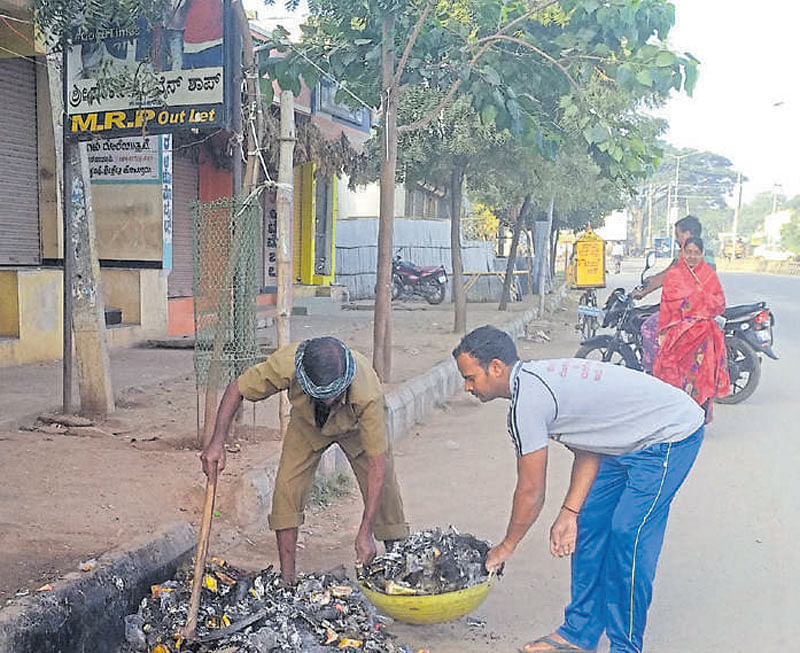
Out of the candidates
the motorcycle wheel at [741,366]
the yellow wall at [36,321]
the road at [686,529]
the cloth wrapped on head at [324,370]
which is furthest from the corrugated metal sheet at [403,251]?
the cloth wrapped on head at [324,370]

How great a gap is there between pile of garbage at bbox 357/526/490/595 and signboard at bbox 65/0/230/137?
3.13 meters

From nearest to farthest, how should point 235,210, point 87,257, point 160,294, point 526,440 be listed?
point 526,440 < point 235,210 < point 87,257 < point 160,294

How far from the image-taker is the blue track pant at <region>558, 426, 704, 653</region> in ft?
10.5

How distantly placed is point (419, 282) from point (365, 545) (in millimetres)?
18259

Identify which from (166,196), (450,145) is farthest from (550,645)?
(450,145)

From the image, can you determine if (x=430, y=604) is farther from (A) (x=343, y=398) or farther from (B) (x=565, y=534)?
(A) (x=343, y=398)

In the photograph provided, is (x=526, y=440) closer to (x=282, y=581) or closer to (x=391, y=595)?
(x=391, y=595)

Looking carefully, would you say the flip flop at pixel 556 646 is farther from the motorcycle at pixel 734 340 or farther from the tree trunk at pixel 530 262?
the tree trunk at pixel 530 262

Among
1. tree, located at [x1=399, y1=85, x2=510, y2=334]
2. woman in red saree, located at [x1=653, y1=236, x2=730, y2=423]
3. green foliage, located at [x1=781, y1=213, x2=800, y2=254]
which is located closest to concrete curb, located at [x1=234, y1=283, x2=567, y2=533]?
woman in red saree, located at [x1=653, y1=236, x2=730, y2=423]

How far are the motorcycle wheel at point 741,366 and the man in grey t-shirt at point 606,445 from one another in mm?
5739

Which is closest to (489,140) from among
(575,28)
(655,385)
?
(575,28)

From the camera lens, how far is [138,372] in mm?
8664

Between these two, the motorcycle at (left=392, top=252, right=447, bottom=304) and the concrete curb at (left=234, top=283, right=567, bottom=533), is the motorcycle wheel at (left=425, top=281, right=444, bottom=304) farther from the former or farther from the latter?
the concrete curb at (left=234, top=283, right=567, bottom=533)

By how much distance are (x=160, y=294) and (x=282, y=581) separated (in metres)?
8.17
